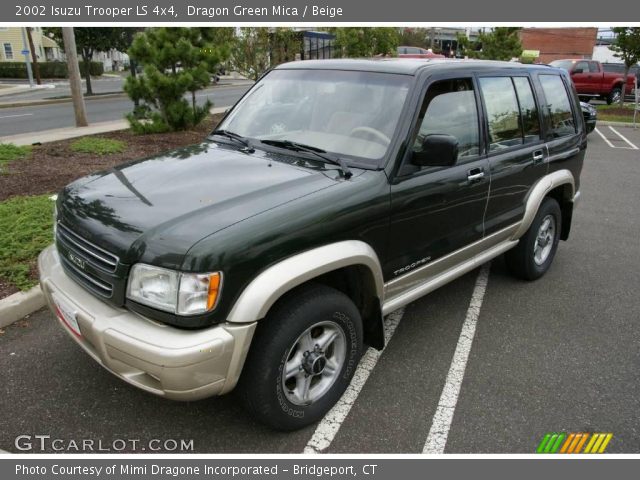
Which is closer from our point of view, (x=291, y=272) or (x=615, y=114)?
(x=291, y=272)

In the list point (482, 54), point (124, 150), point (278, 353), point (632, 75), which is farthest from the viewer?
point (482, 54)

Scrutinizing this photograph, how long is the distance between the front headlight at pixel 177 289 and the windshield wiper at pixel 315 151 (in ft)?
3.39

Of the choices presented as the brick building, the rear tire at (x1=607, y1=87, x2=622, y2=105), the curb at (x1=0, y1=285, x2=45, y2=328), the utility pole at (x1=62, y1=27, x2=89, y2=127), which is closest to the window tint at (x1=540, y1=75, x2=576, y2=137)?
the curb at (x1=0, y1=285, x2=45, y2=328)

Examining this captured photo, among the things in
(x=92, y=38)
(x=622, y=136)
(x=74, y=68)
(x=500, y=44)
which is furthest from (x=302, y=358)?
(x=92, y=38)

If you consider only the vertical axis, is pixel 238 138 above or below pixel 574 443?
above

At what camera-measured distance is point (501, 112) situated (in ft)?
12.6

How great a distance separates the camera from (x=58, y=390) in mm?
3041

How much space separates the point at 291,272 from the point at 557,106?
340cm

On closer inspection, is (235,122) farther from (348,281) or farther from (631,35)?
(631,35)

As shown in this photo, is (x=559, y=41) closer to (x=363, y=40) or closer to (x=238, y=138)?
(x=363, y=40)

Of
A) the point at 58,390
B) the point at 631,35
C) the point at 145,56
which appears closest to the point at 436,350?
the point at 58,390

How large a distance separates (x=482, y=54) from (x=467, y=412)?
86.6ft

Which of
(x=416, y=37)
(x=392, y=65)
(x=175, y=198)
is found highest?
(x=416, y=37)

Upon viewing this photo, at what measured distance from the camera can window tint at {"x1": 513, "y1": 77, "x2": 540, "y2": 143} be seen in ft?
13.4
